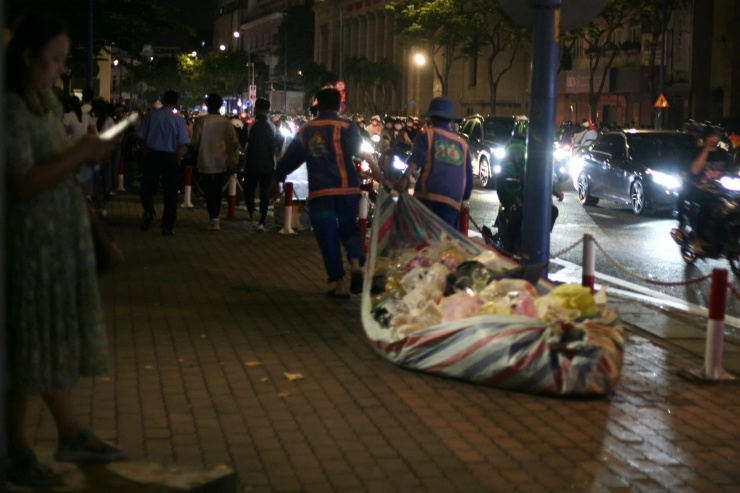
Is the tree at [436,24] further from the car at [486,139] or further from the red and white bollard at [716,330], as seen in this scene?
the red and white bollard at [716,330]

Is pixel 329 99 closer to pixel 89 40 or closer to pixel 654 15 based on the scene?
pixel 89 40

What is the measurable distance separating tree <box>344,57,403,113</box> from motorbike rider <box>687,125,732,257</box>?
291 ft

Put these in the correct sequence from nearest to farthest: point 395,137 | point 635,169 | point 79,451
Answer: point 79,451, point 635,169, point 395,137

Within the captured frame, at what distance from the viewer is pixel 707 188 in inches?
586

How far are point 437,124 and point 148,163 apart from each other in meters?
6.79

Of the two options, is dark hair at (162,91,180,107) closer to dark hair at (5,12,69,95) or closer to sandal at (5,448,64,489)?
dark hair at (5,12,69,95)

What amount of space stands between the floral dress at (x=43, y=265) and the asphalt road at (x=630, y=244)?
21.8 feet

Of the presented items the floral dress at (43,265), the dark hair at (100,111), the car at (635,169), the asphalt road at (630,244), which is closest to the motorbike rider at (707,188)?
the asphalt road at (630,244)

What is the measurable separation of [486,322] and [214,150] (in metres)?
10.2

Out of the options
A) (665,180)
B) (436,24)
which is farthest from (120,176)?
(436,24)

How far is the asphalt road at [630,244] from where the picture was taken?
1345 centimetres

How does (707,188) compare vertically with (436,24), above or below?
below

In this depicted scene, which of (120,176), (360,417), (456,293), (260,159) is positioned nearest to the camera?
(360,417)

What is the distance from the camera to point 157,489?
4949 mm
